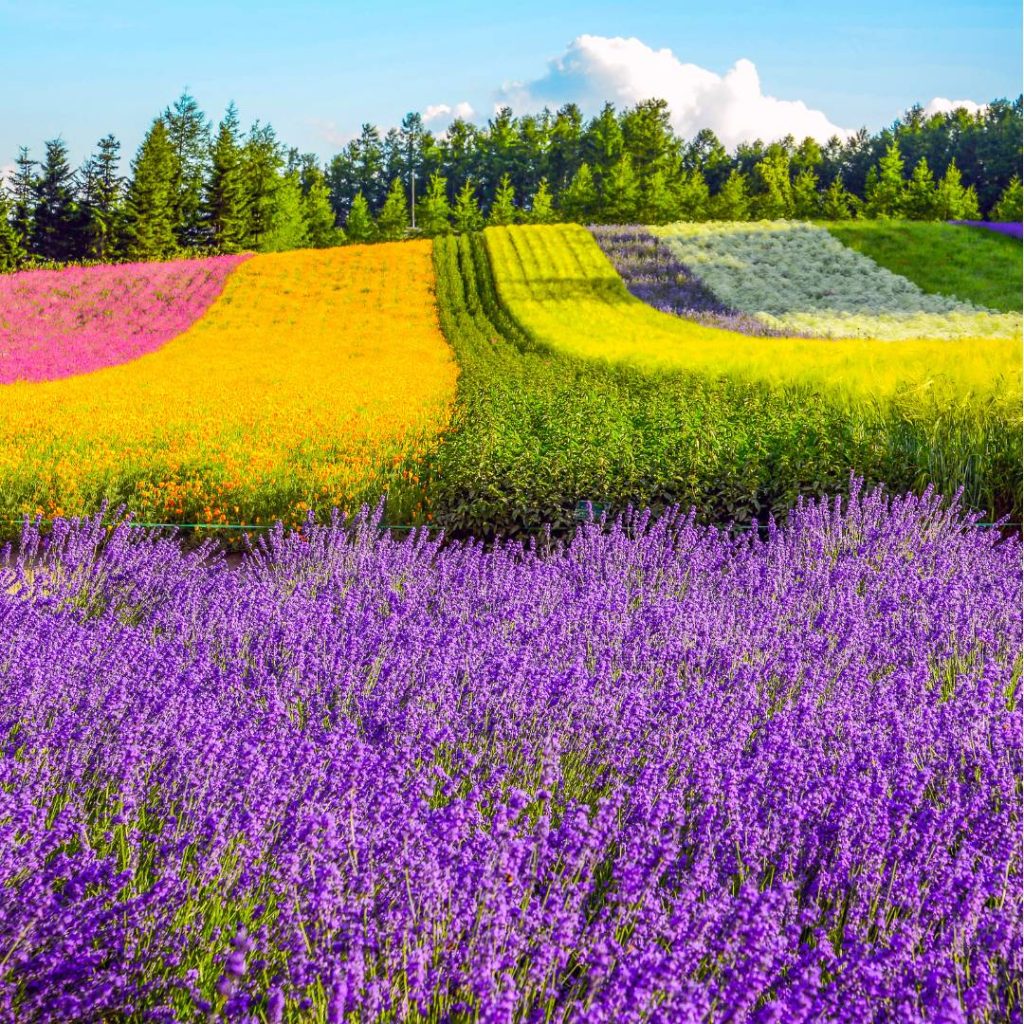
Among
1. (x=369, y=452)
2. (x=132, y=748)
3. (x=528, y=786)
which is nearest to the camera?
(x=132, y=748)

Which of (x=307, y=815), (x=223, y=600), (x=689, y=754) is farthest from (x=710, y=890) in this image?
(x=223, y=600)

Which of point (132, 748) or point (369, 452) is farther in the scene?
point (369, 452)

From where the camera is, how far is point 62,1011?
190 centimetres

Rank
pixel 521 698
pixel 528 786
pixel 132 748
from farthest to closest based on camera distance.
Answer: pixel 521 698 < pixel 528 786 < pixel 132 748

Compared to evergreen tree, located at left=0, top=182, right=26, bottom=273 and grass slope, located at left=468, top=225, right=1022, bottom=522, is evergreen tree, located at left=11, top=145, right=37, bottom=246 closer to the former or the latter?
evergreen tree, located at left=0, top=182, right=26, bottom=273

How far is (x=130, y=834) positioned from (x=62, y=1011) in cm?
58

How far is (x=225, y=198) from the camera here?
41406 millimetres

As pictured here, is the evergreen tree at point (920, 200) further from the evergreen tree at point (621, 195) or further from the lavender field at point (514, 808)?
the lavender field at point (514, 808)

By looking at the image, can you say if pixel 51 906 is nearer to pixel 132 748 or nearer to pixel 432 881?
pixel 132 748

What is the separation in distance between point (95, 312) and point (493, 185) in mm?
45497

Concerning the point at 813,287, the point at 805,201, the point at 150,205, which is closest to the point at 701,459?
the point at 813,287

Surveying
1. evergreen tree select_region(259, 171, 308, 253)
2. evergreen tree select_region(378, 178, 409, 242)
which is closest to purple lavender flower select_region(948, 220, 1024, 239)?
evergreen tree select_region(259, 171, 308, 253)

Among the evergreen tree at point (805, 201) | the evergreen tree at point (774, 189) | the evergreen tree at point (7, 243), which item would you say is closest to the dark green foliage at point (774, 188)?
the evergreen tree at point (774, 189)

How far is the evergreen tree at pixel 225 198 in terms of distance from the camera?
Result: 40697 mm
